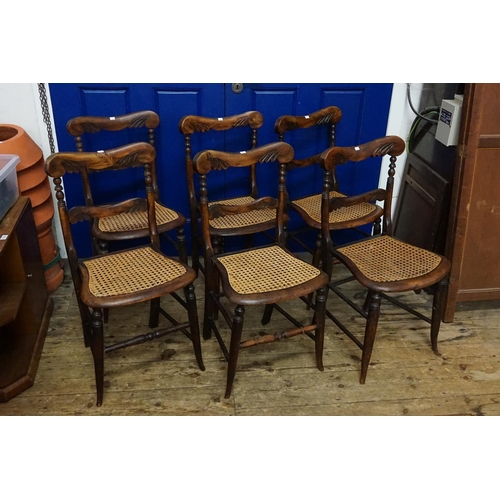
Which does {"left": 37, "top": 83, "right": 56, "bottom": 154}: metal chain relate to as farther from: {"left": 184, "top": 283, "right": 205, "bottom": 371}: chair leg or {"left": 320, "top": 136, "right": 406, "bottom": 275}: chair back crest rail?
{"left": 320, "top": 136, "right": 406, "bottom": 275}: chair back crest rail

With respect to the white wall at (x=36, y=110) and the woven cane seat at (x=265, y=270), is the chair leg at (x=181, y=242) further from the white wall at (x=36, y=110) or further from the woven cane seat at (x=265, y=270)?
the white wall at (x=36, y=110)

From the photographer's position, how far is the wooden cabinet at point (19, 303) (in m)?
2.08

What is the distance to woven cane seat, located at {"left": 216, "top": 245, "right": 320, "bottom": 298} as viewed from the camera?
1.94 meters

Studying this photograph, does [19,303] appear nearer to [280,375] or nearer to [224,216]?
[224,216]

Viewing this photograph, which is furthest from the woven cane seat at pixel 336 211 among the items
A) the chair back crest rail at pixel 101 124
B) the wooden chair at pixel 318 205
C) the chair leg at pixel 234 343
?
the chair back crest rail at pixel 101 124

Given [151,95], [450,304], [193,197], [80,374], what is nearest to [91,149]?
[151,95]

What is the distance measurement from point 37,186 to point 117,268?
0.79 meters

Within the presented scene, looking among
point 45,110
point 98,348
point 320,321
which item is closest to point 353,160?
point 320,321

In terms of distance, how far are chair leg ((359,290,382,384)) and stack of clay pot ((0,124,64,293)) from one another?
164 cm

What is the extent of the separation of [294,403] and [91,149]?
1.69 m

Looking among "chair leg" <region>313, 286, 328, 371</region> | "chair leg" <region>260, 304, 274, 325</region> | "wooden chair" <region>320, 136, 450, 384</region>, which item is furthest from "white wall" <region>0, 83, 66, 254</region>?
"chair leg" <region>313, 286, 328, 371</region>

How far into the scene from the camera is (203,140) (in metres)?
2.80

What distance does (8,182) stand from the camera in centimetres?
217

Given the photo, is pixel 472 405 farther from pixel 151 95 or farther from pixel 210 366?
pixel 151 95
